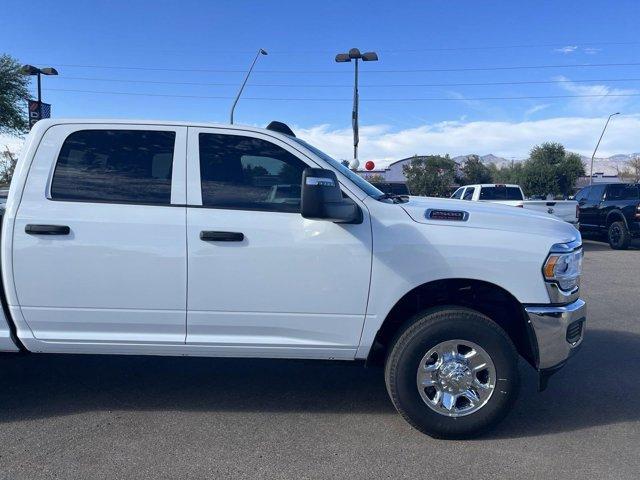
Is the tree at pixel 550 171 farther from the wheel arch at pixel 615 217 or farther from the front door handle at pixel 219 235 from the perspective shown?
the front door handle at pixel 219 235

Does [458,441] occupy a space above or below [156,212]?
below

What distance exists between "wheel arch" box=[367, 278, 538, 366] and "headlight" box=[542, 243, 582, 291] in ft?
0.94

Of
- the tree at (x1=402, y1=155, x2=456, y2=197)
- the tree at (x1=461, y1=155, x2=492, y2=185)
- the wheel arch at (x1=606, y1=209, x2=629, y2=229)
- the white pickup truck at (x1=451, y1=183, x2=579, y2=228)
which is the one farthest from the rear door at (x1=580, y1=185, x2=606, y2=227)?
the tree at (x1=461, y1=155, x2=492, y2=185)

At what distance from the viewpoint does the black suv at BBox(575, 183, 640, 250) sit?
583 inches

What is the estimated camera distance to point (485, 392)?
12.4 ft

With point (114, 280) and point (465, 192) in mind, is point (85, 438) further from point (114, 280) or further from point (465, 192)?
point (465, 192)

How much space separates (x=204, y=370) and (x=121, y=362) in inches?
31.6

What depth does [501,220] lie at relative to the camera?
385 cm

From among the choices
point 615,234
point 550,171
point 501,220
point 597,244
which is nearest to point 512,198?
point 597,244

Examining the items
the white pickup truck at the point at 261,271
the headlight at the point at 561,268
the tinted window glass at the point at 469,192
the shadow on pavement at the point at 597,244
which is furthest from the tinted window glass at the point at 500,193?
the white pickup truck at the point at 261,271

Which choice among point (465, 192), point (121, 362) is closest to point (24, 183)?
point (121, 362)

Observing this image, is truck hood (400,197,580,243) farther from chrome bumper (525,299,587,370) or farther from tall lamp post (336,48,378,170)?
tall lamp post (336,48,378,170)

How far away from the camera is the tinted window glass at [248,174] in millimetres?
3801

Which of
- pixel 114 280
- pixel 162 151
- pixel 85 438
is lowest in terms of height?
pixel 85 438
